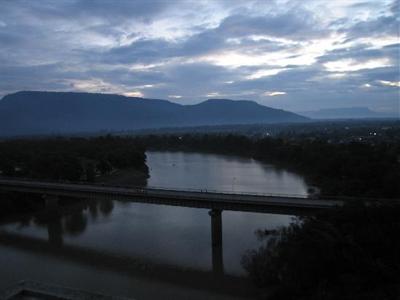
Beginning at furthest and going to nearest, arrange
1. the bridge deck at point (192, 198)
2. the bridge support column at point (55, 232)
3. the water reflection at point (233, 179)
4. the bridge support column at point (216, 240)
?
the water reflection at point (233, 179), the bridge support column at point (55, 232), the bridge deck at point (192, 198), the bridge support column at point (216, 240)

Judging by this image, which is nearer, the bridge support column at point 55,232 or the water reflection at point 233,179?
the bridge support column at point 55,232

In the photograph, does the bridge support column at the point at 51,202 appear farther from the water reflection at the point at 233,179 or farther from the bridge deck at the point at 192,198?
the water reflection at the point at 233,179

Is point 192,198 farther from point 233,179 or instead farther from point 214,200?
point 233,179

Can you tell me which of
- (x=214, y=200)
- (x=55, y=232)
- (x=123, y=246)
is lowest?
(x=55, y=232)

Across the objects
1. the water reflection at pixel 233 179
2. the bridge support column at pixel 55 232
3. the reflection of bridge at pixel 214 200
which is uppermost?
the reflection of bridge at pixel 214 200

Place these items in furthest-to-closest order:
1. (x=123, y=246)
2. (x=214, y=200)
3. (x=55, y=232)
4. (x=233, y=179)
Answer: (x=233, y=179), (x=55, y=232), (x=214, y=200), (x=123, y=246)

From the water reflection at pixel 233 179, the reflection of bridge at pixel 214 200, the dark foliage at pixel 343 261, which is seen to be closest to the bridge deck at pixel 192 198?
the reflection of bridge at pixel 214 200

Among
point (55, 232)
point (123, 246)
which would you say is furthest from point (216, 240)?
point (55, 232)
